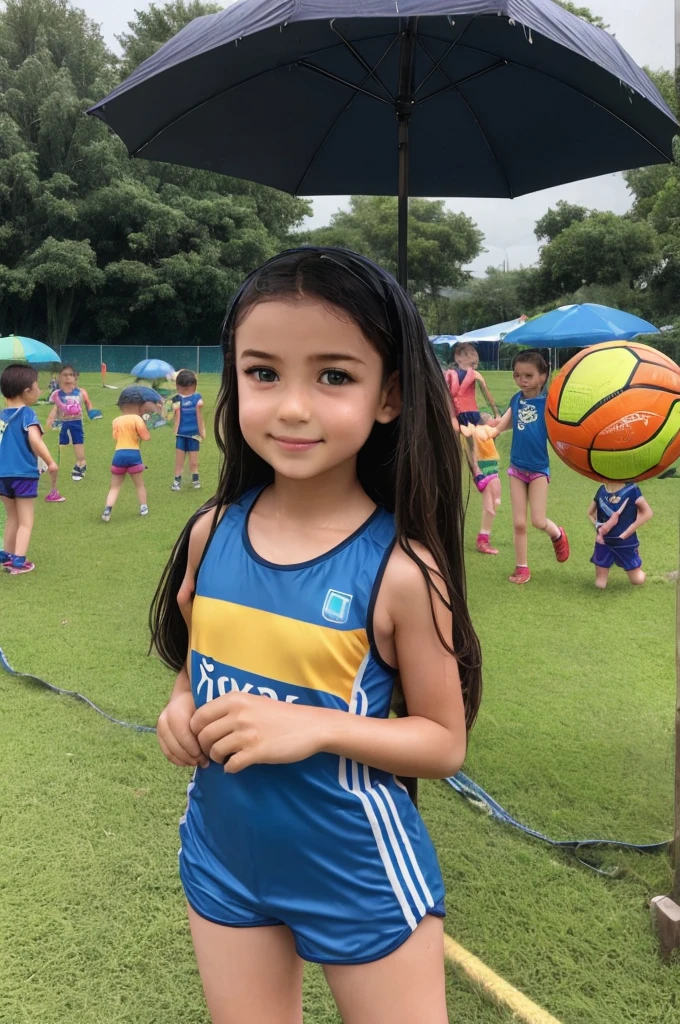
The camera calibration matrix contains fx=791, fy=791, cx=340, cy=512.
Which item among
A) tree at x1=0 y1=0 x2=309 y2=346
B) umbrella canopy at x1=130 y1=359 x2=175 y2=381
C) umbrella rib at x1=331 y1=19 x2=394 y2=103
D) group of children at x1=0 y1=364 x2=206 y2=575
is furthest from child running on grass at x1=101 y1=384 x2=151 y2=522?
tree at x1=0 y1=0 x2=309 y2=346

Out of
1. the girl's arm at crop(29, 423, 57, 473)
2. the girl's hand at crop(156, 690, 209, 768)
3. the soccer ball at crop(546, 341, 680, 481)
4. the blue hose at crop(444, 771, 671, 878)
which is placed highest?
the soccer ball at crop(546, 341, 680, 481)

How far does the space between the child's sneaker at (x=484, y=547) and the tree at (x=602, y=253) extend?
37.8m

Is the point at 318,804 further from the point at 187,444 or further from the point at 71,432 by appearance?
the point at 71,432

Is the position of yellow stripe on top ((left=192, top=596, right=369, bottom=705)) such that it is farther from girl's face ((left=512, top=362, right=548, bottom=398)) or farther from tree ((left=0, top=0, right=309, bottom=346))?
tree ((left=0, top=0, right=309, bottom=346))

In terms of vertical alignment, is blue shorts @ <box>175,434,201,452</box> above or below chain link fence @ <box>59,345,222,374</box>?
below

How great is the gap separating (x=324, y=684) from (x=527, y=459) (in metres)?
5.02

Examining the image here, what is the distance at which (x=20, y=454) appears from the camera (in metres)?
6.41

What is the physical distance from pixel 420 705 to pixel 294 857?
319 millimetres

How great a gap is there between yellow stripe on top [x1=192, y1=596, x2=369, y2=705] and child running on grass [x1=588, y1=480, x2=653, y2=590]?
470 cm

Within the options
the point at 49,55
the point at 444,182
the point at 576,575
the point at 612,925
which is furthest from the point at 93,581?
the point at 49,55

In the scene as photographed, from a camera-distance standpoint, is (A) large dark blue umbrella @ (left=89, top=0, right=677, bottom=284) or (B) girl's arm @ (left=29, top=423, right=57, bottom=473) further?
(B) girl's arm @ (left=29, top=423, right=57, bottom=473)

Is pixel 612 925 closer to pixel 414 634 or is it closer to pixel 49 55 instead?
pixel 414 634

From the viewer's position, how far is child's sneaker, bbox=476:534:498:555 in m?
7.11

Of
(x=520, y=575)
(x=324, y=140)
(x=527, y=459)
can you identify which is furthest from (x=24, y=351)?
(x=324, y=140)
